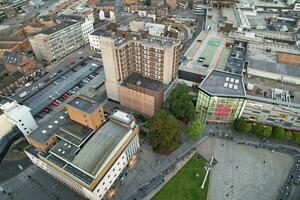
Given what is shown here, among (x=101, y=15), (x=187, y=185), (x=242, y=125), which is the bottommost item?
(x=187, y=185)

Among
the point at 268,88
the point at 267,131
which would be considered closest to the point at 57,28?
the point at 268,88

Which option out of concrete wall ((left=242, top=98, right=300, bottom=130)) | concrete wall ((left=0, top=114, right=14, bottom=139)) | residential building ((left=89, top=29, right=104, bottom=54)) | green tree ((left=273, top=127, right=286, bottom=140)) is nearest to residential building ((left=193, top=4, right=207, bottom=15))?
residential building ((left=89, top=29, right=104, bottom=54))

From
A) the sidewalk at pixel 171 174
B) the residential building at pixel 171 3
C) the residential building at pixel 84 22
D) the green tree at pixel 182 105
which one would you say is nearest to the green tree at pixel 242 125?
the green tree at pixel 182 105

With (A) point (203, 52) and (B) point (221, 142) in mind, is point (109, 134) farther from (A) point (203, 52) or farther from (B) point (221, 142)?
(A) point (203, 52)

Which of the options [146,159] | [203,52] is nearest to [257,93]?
[203,52]

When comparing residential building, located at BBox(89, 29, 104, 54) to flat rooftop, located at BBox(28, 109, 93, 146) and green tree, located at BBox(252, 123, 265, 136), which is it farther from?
green tree, located at BBox(252, 123, 265, 136)

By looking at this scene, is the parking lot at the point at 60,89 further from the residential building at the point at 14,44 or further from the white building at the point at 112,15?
the white building at the point at 112,15

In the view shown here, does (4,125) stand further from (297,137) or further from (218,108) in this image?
(297,137)
